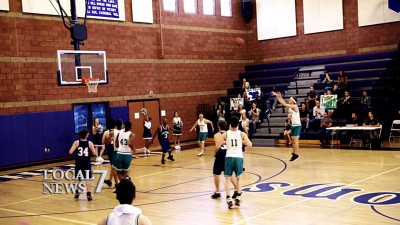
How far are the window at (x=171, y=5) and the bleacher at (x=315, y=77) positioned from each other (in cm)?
504

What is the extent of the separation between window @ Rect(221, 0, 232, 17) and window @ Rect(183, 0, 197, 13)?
2.03 m

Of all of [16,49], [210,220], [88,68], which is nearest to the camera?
[210,220]

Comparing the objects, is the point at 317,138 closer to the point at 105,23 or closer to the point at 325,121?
the point at 325,121

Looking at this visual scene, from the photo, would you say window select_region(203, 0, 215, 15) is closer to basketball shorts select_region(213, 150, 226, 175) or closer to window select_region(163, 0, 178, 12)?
window select_region(163, 0, 178, 12)

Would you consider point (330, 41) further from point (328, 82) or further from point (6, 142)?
point (6, 142)

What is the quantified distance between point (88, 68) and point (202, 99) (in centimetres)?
911

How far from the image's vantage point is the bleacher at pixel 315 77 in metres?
20.9

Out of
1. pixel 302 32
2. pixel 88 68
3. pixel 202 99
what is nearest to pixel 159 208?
pixel 88 68

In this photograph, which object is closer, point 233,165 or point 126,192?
point 126,192

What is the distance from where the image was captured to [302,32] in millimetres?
26047

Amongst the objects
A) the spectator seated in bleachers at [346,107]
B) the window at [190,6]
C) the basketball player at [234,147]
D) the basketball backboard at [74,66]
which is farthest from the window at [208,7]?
the basketball player at [234,147]

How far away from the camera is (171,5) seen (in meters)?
23.8

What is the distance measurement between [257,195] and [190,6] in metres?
15.4

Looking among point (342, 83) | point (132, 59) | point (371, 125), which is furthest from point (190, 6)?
point (371, 125)
